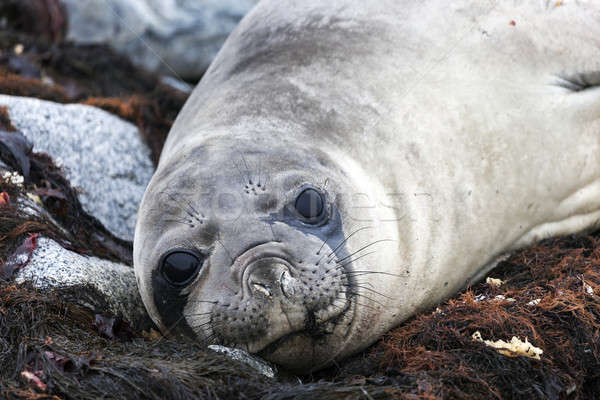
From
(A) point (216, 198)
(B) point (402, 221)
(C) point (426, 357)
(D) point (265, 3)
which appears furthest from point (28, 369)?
(D) point (265, 3)

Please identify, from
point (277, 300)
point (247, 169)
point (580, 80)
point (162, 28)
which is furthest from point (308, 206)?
point (162, 28)

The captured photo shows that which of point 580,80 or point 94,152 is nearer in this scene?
point 580,80

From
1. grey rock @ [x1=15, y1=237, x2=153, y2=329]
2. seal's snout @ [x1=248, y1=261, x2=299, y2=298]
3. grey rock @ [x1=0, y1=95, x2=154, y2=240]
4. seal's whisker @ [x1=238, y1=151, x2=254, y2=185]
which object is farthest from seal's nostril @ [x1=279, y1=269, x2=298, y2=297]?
grey rock @ [x1=0, y1=95, x2=154, y2=240]

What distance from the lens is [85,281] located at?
3.43m

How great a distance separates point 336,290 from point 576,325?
85 cm

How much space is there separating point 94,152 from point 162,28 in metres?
3.10

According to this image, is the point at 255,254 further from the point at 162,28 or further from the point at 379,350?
the point at 162,28

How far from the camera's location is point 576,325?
9.72 ft

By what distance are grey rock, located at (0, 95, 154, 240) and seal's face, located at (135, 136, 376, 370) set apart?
1.37 meters

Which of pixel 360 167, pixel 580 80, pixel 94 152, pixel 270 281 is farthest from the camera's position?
pixel 94 152

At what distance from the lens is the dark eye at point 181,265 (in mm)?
3053

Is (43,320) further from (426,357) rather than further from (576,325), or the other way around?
(576,325)

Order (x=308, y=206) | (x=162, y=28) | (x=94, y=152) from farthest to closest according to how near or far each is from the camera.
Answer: (x=162, y=28), (x=94, y=152), (x=308, y=206)

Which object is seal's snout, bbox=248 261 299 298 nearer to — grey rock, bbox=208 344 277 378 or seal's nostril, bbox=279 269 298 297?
seal's nostril, bbox=279 269 298 297
